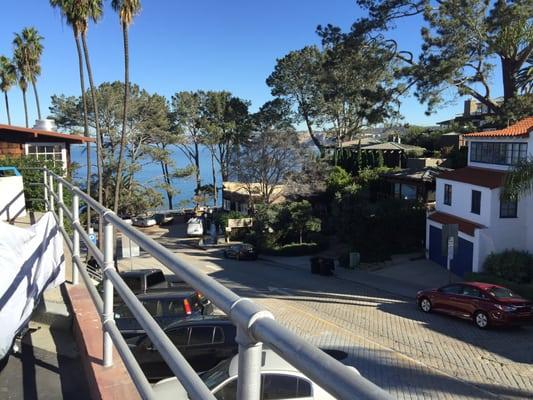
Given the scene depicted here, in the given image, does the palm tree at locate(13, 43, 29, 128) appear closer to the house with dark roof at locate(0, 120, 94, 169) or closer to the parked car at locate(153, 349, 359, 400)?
the house with dark roof at locate(0, 120, 94, 169)

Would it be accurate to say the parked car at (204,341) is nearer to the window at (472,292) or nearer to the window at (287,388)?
the window at (287,388)

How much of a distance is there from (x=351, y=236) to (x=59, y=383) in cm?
3437

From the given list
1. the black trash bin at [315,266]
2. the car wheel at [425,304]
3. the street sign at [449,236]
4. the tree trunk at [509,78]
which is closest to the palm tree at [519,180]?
the street sign at [449,236]

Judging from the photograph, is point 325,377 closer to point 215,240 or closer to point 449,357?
point 449,357

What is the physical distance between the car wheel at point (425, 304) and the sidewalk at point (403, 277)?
10.7 feet

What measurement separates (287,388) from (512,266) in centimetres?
2123

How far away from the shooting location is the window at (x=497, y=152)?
27984 mm

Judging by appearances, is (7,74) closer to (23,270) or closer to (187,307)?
(187,307)

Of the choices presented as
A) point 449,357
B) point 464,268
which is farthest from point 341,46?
point 449,357

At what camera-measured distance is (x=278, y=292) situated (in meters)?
27.1

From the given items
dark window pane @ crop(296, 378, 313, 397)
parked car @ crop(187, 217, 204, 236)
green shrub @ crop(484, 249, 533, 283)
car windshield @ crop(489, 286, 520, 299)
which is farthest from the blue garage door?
parked car @ crop(187, 217, 204, 236)

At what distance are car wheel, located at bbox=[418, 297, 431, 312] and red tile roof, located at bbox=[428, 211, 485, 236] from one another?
679cm

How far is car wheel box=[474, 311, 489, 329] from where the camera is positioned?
19119 millimetres

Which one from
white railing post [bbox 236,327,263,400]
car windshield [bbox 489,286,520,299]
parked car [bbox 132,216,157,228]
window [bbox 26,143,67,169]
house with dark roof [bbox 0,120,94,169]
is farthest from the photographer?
parked car [bbox 132,216,157,228]
